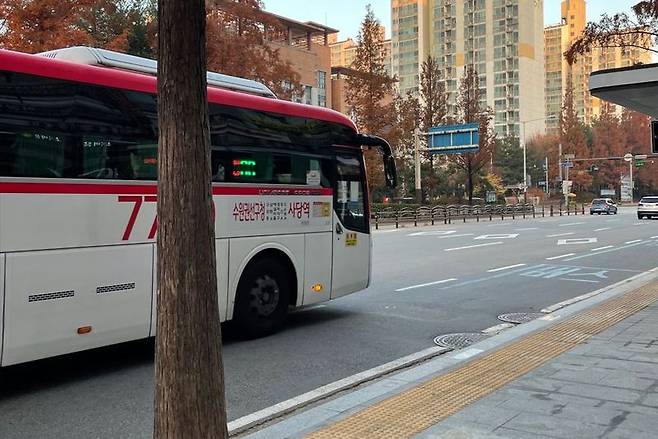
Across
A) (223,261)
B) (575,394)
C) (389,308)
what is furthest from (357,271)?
(575,394)

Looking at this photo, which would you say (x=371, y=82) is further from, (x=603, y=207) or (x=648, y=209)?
(x=603, y=207)

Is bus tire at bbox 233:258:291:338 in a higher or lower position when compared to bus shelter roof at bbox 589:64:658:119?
lower

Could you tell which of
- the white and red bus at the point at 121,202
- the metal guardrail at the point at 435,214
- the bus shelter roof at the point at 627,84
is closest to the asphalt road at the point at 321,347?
the white and red bus at the point at 121,202

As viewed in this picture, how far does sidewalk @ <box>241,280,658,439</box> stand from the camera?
14.2 feet

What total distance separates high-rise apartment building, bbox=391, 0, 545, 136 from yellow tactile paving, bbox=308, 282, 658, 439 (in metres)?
113

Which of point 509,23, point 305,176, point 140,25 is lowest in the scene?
point 305,176

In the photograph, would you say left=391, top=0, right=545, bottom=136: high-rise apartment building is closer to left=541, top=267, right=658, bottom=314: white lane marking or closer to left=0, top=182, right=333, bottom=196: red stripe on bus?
left=541, top=267, right=658, bottom=314: white lane marking

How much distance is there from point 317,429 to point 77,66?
4.06 m

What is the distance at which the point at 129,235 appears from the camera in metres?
6.41

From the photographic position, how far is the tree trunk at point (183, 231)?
117 inches

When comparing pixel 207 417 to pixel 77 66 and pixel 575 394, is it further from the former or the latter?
pixel 77 66

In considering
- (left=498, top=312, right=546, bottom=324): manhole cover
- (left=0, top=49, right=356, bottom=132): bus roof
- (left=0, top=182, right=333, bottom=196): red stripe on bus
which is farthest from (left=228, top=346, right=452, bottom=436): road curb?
(left=0, top=49, right=356, bottom=132): bus roof

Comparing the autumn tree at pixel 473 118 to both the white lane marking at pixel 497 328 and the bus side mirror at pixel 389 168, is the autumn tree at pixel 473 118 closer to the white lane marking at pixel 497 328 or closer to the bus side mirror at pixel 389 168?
the bus side mirror at pixel 389 168

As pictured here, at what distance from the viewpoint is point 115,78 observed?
6.46 metres
